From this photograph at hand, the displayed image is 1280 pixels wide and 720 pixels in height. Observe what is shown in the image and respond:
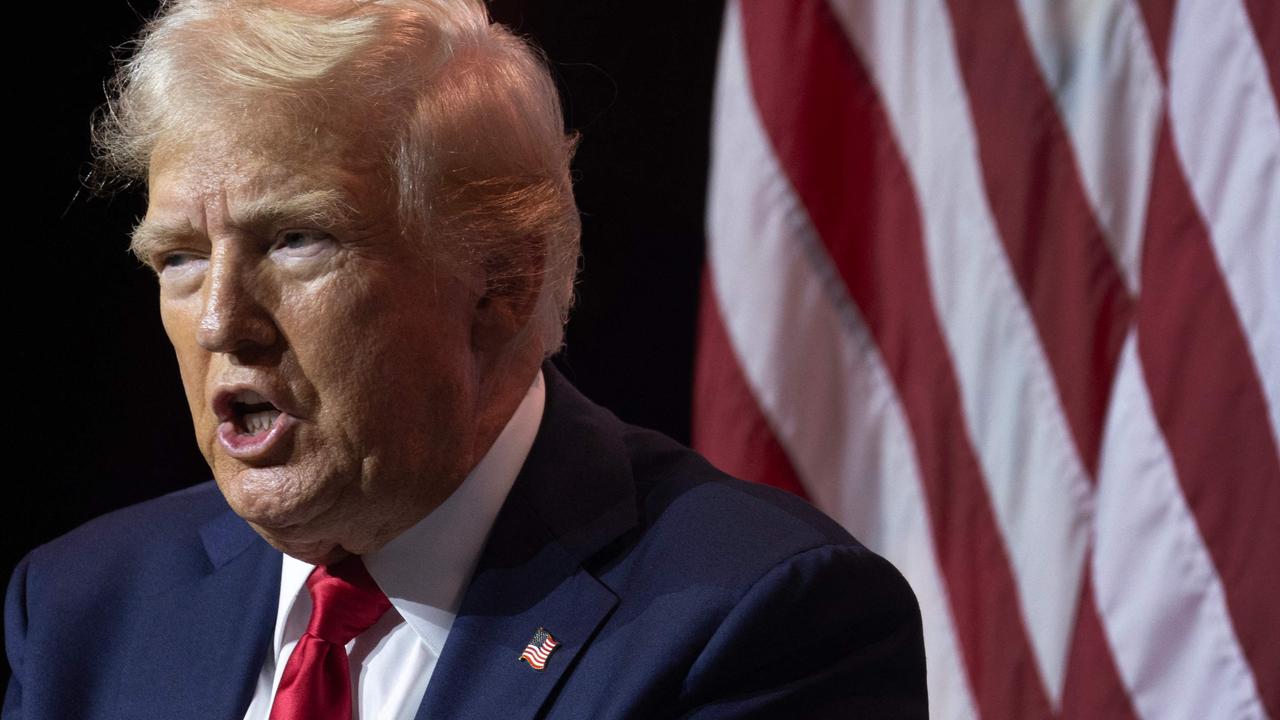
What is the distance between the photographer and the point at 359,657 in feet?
5.09

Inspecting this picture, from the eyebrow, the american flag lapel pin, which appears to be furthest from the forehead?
the american flag lapel pin

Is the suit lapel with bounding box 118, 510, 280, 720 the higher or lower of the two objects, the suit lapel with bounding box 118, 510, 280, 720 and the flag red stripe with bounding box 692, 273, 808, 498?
the higher

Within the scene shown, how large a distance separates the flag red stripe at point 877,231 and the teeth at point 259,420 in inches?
52.0

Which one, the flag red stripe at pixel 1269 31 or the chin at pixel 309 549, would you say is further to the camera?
the flag red stripe at pixel 1269 31

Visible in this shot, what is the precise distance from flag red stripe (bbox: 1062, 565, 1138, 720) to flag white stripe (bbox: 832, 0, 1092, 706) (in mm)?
122

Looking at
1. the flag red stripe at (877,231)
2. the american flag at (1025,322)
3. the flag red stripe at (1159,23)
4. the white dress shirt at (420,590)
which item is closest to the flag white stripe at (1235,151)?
the american flag at (1025,322)

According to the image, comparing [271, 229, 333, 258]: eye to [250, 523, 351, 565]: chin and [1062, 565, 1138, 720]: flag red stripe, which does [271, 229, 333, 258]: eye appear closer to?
[250, 523, 351, 565]: chin

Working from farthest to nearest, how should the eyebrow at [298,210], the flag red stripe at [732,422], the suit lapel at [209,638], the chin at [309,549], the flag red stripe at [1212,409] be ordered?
the flag red stripe at [732,422] < the flag red stripe at [1212,409] < the suit lapel at [209,638] < the chin at [309,549] < the eyebrow at [298,210]

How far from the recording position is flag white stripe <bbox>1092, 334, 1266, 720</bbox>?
2152 mm

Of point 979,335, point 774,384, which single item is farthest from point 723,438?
point 979,335

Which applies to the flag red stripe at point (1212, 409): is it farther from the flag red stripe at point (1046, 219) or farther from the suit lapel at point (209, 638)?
the suit lapel at point (209, 638)

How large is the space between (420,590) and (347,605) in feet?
0.26

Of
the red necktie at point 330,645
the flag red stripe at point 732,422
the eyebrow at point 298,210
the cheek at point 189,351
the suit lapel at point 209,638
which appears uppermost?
the eyebrow at point 298,210

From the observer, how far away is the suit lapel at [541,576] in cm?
144
